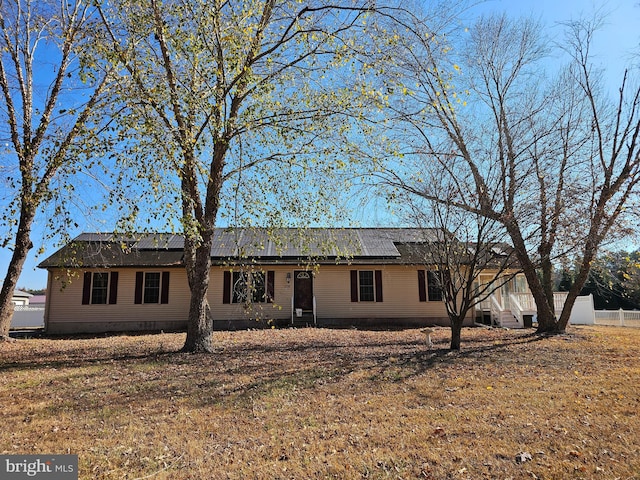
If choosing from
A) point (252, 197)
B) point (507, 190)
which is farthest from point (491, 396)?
point (252, 197)

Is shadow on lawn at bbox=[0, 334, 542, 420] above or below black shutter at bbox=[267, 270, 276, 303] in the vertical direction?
below

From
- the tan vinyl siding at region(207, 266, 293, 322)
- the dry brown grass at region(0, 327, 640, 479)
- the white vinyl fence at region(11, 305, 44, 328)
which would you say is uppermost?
the tan vinyl siding at region(207, 266, 293, 322)

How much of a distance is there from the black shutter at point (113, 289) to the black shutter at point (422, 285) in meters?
12.9

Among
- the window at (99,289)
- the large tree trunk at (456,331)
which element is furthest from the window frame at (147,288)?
the large tree trunk at (456,331)

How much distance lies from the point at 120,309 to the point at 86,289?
1636 mm

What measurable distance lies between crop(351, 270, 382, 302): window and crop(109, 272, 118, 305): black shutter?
9900 millimetres

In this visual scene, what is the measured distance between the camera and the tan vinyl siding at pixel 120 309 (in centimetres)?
1682

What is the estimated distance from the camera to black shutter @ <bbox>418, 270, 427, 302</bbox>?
18.0 metres

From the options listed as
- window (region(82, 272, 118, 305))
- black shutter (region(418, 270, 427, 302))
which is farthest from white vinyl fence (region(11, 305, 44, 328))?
black shutter (region(418, 270, 427, 302))

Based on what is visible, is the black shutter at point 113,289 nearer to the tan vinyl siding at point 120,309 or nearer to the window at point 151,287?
the tan vinyl siding at point 120,309

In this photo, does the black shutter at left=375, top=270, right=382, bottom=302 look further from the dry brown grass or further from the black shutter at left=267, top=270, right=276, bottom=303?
the dry brown grass

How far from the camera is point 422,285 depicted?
1806 cm

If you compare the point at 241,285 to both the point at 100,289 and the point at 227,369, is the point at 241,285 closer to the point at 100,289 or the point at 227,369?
the point at 227,369

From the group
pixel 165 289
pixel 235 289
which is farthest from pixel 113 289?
pixel 235 289
